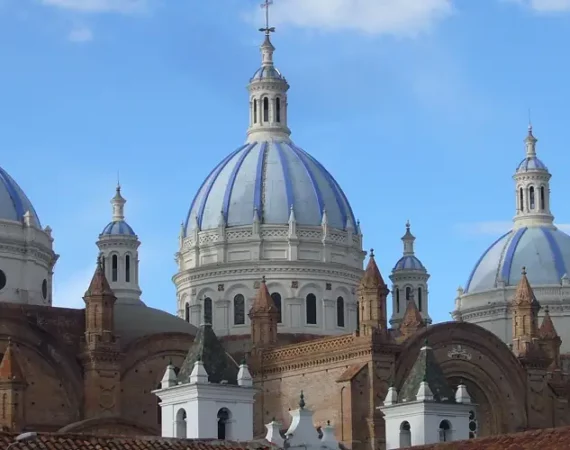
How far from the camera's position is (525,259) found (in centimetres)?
10131

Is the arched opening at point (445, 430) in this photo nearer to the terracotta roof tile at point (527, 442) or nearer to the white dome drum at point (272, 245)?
the terracotta roof tile at point (527, 442)

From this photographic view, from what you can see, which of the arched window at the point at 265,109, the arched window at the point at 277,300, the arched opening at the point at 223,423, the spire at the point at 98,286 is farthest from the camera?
the arched window at the point at 265,109

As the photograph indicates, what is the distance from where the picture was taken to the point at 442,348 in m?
80.6

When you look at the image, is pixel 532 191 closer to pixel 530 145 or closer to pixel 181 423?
pixel 530 145

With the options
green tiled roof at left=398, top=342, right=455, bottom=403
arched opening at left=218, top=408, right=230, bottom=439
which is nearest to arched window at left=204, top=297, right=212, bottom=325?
green tiled roof at left=398, top=342, right=455, bottom=403

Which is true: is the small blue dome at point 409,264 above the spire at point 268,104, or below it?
below

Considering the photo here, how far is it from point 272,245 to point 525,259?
53.5 ft

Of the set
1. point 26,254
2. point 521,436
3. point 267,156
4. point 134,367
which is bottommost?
point 521,436

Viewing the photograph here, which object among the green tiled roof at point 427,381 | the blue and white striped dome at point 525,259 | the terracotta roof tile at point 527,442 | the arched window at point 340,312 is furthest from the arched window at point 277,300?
the terracotta roof tile at point 527,442

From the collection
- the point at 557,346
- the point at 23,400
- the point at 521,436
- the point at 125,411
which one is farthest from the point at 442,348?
the point at 521,436

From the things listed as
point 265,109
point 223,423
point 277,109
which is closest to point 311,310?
point 277,109

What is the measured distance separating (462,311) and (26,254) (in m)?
29.1

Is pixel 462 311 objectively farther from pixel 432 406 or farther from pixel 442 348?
pixel 432 406

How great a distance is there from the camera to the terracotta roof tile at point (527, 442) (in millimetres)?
45906
